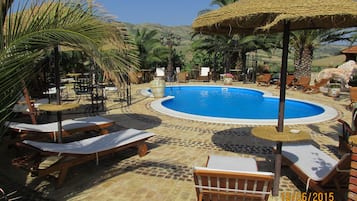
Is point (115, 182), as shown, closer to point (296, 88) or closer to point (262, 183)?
point (262, 183)

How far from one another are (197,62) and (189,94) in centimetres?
946

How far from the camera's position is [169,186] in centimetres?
407

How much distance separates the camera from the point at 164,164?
16.1 ft

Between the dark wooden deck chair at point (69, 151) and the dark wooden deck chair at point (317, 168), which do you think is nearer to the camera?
the dark wooden deck chair at point (317, 168)

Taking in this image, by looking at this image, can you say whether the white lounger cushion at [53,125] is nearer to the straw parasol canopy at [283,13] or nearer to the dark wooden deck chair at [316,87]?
the straw parasol canopy at [283,13]

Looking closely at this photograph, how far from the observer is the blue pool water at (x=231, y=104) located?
11.4m

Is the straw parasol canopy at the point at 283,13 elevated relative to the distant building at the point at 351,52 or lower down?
lower down

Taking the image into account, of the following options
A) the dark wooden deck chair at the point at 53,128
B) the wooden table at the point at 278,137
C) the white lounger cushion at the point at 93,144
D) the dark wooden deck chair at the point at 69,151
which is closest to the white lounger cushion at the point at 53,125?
the dark wooden deck chair at the point at 53,128

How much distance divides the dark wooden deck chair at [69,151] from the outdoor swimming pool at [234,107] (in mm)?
3705

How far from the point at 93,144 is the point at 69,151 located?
71 centimetres
